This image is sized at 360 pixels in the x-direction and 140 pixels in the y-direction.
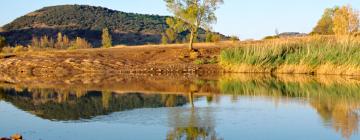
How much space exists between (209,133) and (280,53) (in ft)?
68.9

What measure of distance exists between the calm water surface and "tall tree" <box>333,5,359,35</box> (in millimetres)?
21870

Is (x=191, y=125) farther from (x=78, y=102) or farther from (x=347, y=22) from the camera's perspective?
(x=347, y=22)

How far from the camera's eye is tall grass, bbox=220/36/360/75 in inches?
1117

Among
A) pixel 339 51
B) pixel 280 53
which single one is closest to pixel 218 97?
pixel 339 51

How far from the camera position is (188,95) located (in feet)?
63.2

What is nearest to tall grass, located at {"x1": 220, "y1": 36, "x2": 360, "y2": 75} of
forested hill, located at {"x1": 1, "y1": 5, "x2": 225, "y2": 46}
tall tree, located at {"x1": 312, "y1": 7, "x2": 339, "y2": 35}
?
tall tree, located at {"x1": 312, "y1": 7, "x2": 339, "y2": 35}

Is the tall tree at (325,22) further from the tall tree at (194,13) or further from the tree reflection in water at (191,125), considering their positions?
the tree reflection in water at (191,125)

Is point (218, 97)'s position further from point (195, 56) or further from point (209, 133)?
point (195, 56)

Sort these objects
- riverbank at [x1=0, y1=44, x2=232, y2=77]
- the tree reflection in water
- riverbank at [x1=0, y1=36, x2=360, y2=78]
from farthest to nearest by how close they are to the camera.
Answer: riverbank at [x1=0, y1=44, x2=232, y2=77] < riverbank at [x1=0, y1=36, x2=360, y2=78] < the tree reflection in water

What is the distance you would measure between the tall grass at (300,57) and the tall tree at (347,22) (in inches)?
472

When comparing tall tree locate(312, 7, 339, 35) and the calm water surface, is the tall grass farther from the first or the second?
tall tree locate(312, 7, 339, 35)

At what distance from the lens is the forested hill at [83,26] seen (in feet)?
333

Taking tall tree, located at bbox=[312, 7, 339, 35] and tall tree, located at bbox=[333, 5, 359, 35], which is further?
tall tree, located at bbox=[312, 7, 339, 35]

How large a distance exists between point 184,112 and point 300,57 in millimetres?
17434
